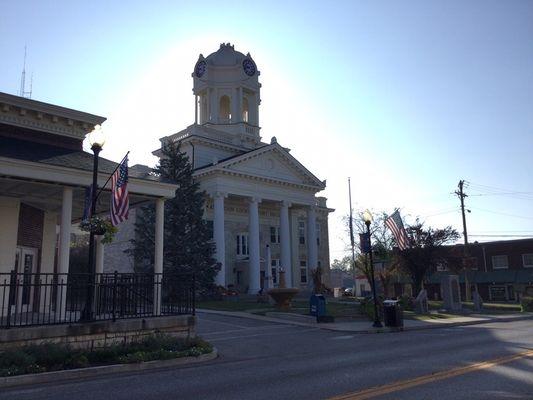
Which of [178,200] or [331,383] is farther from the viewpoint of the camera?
[178,200]

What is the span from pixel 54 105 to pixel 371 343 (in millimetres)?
13369

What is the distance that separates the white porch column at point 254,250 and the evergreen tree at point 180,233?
6826 millimetres

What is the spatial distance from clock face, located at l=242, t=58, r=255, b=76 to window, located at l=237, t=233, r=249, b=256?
18612mm

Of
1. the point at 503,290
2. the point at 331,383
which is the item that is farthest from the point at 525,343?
the point at 503,290

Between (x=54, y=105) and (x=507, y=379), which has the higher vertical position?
(x=54, y=105)

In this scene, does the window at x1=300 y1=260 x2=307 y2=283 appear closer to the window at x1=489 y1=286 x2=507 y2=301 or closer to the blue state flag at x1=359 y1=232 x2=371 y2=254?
the window at x1=489 y1=286 x2=507 y2=301

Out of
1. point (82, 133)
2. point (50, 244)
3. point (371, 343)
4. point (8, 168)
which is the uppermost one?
point (82, 133)

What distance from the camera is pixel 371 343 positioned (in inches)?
613

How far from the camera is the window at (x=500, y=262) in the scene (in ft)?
191

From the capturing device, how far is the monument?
115ft

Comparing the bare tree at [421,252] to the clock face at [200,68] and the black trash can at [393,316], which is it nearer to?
the black trash can at [393,316]

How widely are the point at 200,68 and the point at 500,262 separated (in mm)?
40758

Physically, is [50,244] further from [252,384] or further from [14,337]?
[252,384]

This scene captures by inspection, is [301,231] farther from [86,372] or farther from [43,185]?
[86,372]
